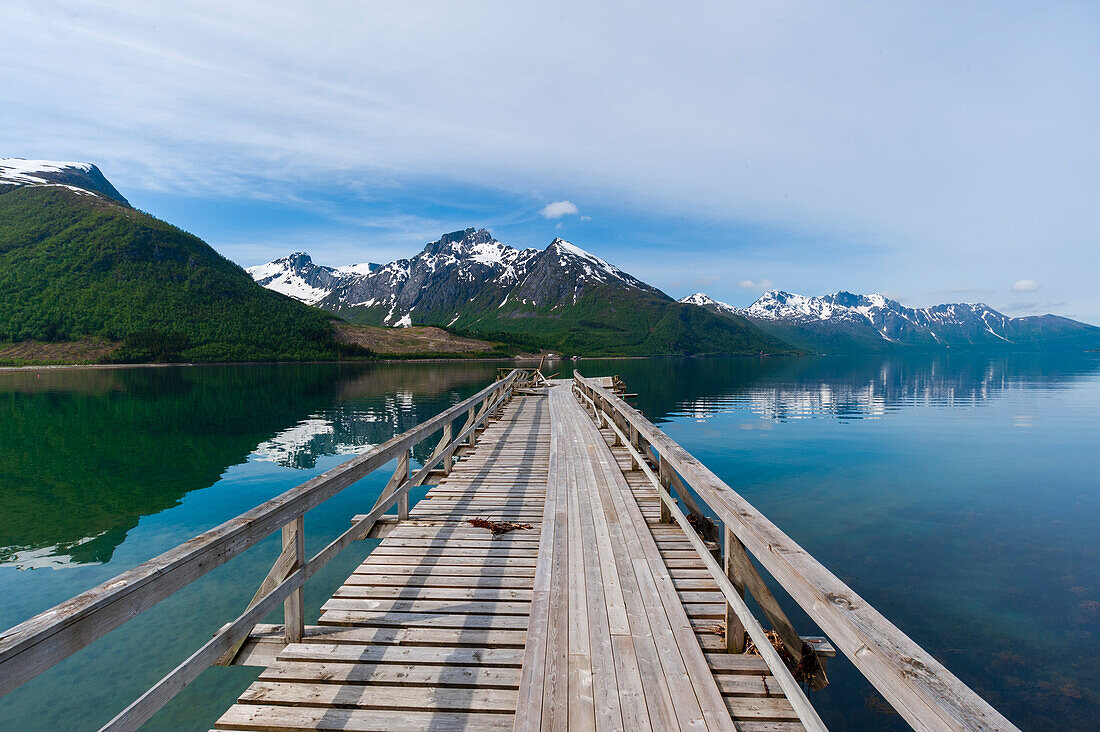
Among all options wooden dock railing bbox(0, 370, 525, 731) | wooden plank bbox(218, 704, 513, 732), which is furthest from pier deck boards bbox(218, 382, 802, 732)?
wooden dock railing bbox(0, 370, 525, 731)

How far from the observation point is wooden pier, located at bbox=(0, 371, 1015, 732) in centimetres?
225

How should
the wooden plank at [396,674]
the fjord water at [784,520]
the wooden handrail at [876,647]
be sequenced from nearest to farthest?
the wooden handrail at [876,647] < the wooden plank at [396,674] < the fjord water at [784,520]

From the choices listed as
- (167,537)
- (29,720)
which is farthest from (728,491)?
(167,537)

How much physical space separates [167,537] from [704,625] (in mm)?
14546

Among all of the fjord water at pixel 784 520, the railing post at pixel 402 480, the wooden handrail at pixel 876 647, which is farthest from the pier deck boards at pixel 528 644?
the fjord water at pixel 784 520

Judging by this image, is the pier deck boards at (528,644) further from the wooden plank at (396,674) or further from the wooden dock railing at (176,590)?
the wooden dock railing at (176,590)

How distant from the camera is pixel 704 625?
4.46 m

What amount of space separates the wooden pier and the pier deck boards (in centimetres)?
2

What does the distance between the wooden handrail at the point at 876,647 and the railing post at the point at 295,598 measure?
379 centimetres

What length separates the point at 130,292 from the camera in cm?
14188

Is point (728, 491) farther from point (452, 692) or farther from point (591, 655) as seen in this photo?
point (452, 692)

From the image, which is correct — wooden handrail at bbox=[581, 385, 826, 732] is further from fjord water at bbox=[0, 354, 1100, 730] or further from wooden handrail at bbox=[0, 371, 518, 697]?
fjord water at bbox=[0, 354, 1100, 730]

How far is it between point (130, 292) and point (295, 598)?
18533 cm

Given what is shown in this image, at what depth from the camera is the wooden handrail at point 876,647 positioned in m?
1.71
